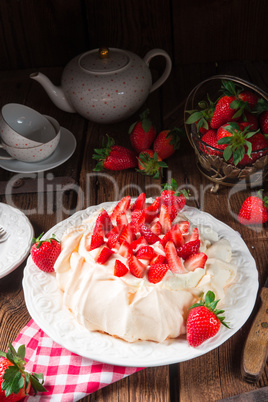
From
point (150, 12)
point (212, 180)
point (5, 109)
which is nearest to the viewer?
point (212, 180)

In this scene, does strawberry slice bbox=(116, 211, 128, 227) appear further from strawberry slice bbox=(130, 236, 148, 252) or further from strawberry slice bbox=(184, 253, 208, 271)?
strawberry slice bbox=(184, 253, 208, 271)

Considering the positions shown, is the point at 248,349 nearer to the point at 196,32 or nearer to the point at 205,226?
the point at 205,226

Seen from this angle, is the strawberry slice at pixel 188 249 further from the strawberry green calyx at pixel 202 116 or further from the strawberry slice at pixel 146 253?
the strawberry green calyx at pixel 202 116

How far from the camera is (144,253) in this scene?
1050mm

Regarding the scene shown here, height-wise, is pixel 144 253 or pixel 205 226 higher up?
pixel 144 253

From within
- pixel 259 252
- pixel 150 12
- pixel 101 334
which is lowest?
pixel 259 252

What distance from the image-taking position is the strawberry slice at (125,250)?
1.06m

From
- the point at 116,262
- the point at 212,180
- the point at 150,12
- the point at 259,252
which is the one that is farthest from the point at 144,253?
the point at 150,12

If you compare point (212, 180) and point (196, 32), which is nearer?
point (212, 180)

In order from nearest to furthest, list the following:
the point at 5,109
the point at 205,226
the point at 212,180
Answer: the point at 205,226, the point at 212,180, the point at 5,109

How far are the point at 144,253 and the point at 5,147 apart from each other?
76 cm

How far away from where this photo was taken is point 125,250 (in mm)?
1070

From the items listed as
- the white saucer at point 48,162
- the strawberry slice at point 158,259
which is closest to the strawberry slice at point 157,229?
the strawberry slice at point 158,259

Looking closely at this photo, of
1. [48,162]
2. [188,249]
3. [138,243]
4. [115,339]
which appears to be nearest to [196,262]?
[188,249]
